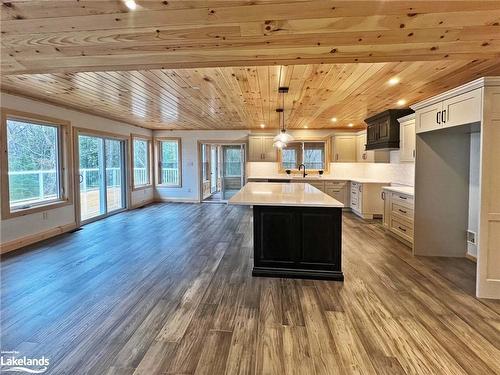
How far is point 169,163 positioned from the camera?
30.3 feet

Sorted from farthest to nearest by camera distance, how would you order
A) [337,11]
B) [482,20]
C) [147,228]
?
[147,228] → [482,20] → [337,11]

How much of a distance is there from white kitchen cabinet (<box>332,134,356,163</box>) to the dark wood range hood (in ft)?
5.19

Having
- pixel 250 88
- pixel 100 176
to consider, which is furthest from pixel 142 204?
pixel 250 88

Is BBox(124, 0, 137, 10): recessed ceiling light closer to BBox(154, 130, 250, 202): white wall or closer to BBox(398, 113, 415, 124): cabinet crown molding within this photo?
BBox(398, 113, 415, 124): cabinet crown molding

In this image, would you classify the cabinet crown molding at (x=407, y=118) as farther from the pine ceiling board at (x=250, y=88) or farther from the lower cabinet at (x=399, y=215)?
the lower cabinet at (x=399, y=215)

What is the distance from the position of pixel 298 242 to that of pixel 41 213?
4411 mm

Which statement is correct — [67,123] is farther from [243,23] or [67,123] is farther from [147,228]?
[243,23]

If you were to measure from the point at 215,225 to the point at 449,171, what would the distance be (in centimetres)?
415

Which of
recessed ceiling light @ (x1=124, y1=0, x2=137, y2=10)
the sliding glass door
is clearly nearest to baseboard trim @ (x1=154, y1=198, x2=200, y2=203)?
the sliding glass door

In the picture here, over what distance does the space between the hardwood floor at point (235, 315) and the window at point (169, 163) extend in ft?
16.6

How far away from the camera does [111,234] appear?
17.2 feet

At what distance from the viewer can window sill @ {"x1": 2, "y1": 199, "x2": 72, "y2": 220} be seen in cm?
424

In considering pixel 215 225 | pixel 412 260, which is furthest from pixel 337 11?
pixel 215 225

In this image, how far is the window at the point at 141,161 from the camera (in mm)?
8102
